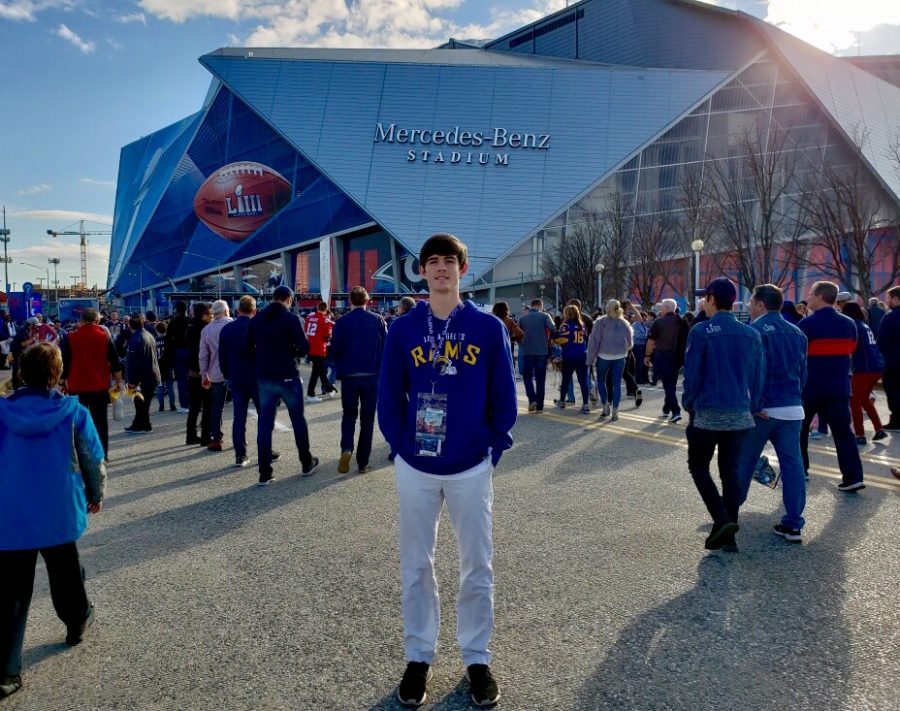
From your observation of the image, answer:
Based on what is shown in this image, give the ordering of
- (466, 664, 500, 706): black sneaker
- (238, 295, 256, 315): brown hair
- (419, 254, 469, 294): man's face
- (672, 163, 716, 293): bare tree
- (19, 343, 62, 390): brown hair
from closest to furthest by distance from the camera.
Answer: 1. (466, 664, 500, 706): black sneaker
2. (419, 254, 469, 294): man's face
3. (19, 343, 62, 390): brown hair
4. (238, 295, 256, 315): brown hair
5. (672, 163, 716, 293): bare tree

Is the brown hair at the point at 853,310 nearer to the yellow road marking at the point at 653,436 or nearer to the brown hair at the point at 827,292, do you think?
the yellow road marking at the point at 653,436

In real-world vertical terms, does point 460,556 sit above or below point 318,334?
below

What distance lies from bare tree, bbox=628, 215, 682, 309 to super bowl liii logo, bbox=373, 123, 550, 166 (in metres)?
15.3

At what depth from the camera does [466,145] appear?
160 ft

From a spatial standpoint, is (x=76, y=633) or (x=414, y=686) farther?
(x=76, y=633)

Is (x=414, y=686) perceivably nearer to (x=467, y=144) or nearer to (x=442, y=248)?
(x=442, y=248)

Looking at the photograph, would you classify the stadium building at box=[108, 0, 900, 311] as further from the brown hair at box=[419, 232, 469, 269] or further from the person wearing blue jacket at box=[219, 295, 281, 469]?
the brown hair at box=[419, 232, 469, 269]

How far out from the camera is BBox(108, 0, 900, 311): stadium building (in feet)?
149

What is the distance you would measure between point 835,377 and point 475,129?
46555mm

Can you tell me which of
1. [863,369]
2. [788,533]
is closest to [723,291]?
[788,533]

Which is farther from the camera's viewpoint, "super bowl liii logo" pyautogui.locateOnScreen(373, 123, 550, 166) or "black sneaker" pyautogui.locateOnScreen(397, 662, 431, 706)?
"super bowl liii logo" pyautogui.locateOnScreen(373, 123, 550, 166)

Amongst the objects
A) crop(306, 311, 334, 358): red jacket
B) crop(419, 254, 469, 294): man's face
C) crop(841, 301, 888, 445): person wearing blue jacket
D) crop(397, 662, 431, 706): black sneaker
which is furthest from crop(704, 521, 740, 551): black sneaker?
crop(306, 311, 334, 358): red jacket

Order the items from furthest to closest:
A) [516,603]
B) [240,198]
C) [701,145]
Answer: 1. [240,198]
2. [701,145]
3. [516,603]

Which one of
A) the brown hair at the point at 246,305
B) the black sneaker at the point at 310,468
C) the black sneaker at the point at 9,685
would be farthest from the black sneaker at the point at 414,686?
the brown hair at the point at 246,305
